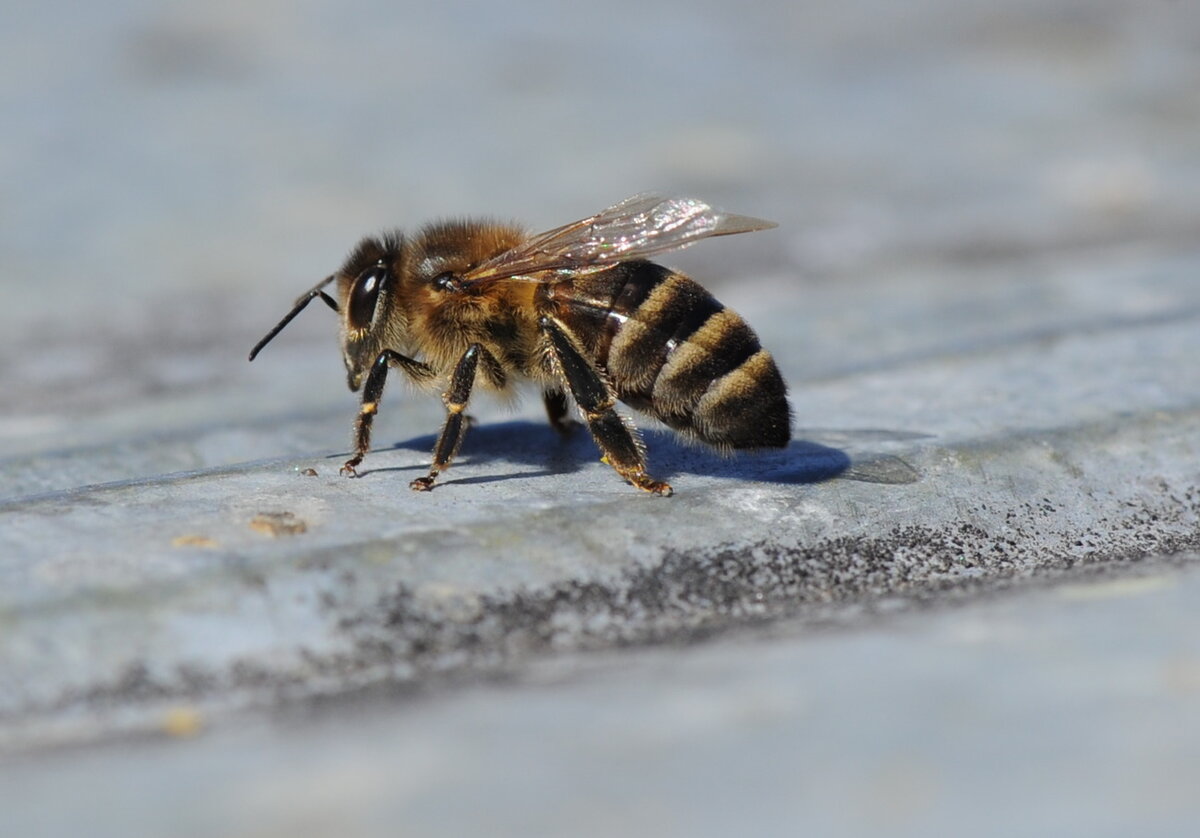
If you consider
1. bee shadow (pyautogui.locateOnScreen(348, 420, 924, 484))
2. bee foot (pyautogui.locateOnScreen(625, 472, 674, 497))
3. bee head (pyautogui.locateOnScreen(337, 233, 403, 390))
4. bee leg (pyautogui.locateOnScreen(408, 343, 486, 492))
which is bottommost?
bee shadow (pyautogui.locateOnScreen(348, 420, 924, 484))

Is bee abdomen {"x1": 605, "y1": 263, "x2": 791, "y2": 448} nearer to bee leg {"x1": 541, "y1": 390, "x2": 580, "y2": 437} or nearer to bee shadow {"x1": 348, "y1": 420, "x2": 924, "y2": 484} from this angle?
bee shadow {"x1": 348, "y1": 420, "x2": 924, "y2": 484}

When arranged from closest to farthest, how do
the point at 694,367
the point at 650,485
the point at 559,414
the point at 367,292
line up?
1. the point at 650,485
2. the point at 694,367
3. the point at 367,292
4. the point at 559,414

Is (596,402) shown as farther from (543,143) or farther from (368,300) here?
(543,143)

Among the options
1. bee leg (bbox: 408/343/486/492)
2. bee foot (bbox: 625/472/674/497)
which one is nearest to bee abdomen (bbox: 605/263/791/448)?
bee foot (bbox: 625/472/674/497)

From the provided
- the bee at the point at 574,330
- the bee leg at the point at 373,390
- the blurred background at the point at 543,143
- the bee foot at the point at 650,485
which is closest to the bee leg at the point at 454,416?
the bee at the point at 574,330

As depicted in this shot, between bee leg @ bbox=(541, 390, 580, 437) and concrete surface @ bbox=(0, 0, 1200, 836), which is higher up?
concrete surface @ bbox=(0, 0, 1200, 836)

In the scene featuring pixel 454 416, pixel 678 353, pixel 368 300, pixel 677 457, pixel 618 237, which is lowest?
pixel 677 457

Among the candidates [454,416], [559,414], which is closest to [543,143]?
[559,414]

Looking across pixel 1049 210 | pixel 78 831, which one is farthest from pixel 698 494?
pixel 1049 210

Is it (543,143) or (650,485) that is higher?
(543,143)
